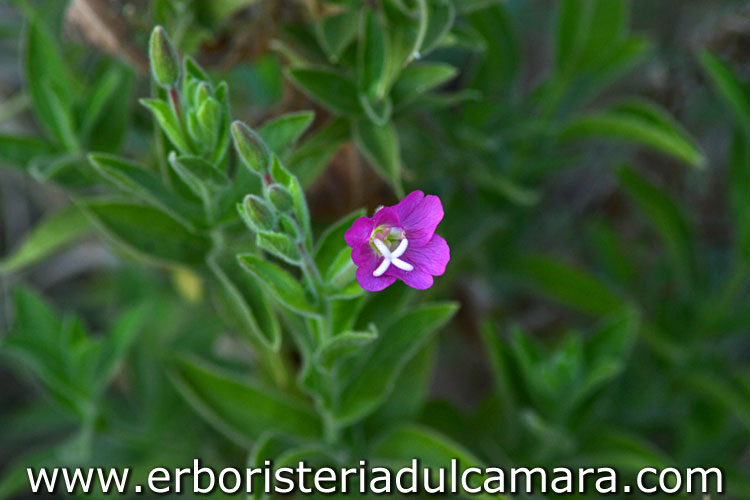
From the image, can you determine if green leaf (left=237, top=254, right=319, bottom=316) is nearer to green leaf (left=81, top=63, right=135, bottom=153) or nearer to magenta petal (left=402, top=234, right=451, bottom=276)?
magenta petal (left=402, top=234, right=451, bottom=276)

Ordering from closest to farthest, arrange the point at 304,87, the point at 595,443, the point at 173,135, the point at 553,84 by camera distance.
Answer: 1. the point at 173,135
2. the point at 304,87
3. the point at 595,443
4. the point at 553,84

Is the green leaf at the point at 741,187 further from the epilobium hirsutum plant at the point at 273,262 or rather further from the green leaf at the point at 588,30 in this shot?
the epilobium hirsutum plant at the point at 273,262

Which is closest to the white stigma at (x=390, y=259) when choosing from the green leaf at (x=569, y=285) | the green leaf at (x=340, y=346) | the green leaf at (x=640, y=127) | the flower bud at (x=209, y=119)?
the green leaf at (x=340, y=346)

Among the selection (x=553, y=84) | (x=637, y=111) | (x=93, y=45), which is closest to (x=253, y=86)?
(x=93, y=45)

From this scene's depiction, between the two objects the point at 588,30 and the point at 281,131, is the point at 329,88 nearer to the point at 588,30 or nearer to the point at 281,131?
the point at 281,131

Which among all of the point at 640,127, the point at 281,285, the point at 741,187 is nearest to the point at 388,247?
the point at 281,285

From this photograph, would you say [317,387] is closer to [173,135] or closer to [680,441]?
[173,135]

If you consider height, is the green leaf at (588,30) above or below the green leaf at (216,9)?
above

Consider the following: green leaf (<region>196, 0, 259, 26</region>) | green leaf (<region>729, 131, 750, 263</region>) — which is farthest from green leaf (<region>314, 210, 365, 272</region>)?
green leaf (<region>729, 131, 750, 263</region>)
